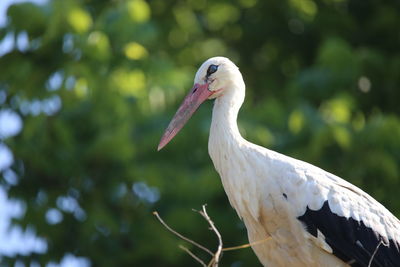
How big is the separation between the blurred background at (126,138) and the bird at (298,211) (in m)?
3.21

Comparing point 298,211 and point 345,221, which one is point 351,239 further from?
point 298,211

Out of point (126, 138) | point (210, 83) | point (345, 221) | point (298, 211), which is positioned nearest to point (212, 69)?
point (210, 83)

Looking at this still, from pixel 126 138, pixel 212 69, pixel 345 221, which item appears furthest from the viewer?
pixel 126 138

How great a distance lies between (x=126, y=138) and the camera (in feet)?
33.1

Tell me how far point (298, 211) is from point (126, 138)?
4.28 meters

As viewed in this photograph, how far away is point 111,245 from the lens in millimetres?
10555

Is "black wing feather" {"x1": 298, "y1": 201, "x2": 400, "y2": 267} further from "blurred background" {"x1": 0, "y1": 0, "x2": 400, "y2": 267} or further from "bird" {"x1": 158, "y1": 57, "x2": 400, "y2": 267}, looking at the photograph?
"blurred background" {"x1": 0, "y1": 0, "x2": 400, "y2": 267}

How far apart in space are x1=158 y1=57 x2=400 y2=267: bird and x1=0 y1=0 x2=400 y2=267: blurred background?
126 inches

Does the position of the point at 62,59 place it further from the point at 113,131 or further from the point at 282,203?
the point at 282,203

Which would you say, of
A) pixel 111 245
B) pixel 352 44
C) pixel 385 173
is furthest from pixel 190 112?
pixel 352 44

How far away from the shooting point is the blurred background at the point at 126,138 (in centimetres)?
1002

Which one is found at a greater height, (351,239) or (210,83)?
(210,83)

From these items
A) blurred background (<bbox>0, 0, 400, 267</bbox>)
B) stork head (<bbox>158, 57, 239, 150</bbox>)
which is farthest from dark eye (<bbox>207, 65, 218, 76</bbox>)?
blurred background (<bbox>0, 0, 400, 267</bbox>)

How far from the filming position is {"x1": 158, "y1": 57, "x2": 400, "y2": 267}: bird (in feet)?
19.7
